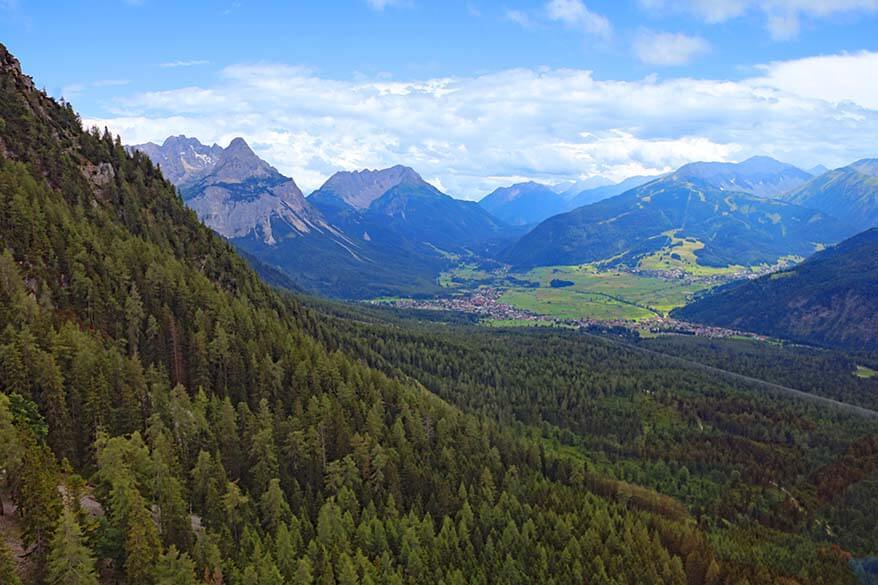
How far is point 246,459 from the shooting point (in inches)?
3873

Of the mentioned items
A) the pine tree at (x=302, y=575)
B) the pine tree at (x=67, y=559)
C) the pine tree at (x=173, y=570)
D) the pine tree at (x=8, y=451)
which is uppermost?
the pine tree at (x=8, y=451)

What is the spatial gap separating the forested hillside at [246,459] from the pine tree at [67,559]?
0.25 meters

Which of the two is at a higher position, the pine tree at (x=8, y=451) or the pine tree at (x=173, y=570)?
the pine tree at (x=8, y=451)

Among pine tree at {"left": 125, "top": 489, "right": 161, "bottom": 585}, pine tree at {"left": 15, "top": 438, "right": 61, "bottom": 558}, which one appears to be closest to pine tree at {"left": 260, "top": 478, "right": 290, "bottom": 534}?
pine tree at {"left": 125, "top": 489, "right": 161, "bottom": 585}

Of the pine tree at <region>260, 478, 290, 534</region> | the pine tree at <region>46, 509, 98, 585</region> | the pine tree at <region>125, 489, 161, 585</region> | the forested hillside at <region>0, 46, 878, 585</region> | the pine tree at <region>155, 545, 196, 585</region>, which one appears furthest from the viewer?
the pine tree at <region>260, 478, 290, 534</region>

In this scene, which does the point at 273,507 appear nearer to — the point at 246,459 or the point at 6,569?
the point at 246,459

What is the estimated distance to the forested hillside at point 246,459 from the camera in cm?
7119

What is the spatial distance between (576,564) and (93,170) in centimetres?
14244

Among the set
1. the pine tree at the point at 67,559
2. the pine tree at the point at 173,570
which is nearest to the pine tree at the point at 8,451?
the pine tree at the point at 67,559

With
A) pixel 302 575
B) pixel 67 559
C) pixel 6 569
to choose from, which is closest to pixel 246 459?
pixel 302 575

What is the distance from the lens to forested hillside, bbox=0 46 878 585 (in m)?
71.2

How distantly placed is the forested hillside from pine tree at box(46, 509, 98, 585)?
0.25 meters

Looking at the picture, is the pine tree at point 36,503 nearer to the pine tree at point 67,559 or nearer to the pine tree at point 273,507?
the pine tree at point 67,559

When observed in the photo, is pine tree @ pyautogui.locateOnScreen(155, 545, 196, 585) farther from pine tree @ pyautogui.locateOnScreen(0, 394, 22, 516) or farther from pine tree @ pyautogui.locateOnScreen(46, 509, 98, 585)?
pine tree @ pyautogui.locateOnScreen(0, 394, 22, 516)
